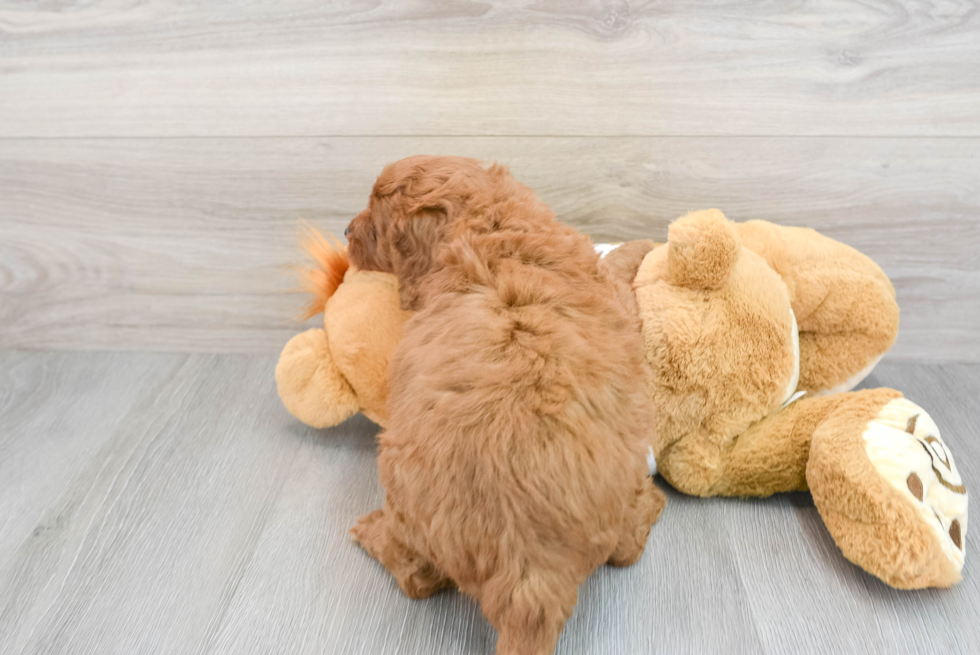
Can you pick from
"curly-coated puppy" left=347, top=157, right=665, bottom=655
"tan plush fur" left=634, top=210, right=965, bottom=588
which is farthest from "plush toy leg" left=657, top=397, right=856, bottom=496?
"curly-coated puppy" left=347, top=157, right=665, bottom=655

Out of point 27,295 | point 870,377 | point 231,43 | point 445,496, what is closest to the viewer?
point 445,496

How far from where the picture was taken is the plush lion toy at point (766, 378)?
81cm

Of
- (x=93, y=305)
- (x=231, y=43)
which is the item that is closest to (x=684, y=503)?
(x=231, y=43)

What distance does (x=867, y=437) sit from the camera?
2.74 ft

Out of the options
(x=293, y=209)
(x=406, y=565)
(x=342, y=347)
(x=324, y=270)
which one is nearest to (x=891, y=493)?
(x=406, y=565)

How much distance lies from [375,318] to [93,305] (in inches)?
29.7

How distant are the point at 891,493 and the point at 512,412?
49 cm

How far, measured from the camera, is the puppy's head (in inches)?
31.7

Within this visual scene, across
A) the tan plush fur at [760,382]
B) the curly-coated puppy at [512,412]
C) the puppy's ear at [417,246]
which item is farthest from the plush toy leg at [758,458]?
the puppy's ear at [417,246]

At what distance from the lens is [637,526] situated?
86 cm

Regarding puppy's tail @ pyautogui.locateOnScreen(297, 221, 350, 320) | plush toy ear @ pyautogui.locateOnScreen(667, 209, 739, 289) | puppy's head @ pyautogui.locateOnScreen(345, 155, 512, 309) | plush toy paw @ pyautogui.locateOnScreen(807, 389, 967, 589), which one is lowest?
plush toy paw @ pyautogui.locateOnScreen(807, 389, 967, 589)

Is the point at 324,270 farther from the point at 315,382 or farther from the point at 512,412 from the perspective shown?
the point at 512,412

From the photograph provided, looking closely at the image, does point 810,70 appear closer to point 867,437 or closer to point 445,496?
point 867,437

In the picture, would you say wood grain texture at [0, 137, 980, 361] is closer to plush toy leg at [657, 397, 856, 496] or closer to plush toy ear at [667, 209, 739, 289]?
plush toy ear at [667, 209, 739, 289]
